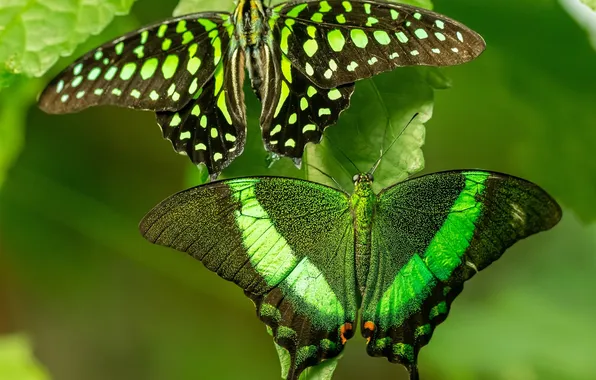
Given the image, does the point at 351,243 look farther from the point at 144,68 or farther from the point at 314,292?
the point at 144,68

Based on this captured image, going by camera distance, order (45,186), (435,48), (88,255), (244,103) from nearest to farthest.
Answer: (435,48), (244,103), (45,186), (88,255)

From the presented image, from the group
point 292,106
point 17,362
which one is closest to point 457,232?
point 292,106

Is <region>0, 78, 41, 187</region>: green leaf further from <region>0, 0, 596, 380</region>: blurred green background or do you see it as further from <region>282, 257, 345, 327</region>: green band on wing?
<region>282, 257, 345, 327</region>: green band on wing

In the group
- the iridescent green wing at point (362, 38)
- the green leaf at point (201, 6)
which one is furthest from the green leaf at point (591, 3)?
the green leaf at point (201, 6)

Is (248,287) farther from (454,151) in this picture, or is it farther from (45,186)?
(45,186)

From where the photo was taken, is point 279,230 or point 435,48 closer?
point 435,48

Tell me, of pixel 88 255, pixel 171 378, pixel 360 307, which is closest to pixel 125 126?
pixel 88 255

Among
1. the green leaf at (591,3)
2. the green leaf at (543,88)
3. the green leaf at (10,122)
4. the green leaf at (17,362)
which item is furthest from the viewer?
the green leaf at (17,362)

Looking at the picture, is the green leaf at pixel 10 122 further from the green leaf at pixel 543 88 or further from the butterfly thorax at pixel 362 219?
the green leaf at pixel 543 88
